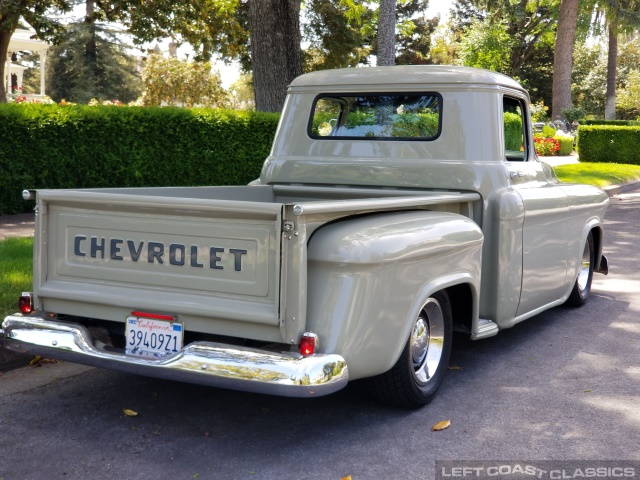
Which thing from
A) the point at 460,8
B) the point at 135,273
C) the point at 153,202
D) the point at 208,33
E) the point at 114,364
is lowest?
the point at 114,364

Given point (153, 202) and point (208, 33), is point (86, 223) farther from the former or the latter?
point (208, 33)

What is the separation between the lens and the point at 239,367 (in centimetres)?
353

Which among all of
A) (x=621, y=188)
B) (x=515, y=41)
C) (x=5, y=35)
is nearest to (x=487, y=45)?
(x=515, y=41)

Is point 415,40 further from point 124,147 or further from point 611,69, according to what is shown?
point 124,147

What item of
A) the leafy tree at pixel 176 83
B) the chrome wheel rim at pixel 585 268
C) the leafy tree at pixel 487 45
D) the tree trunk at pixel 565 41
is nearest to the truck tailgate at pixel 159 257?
the chrome wheel rim at pixel 585 268

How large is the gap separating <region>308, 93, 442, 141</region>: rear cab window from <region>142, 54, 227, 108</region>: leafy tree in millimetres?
39584

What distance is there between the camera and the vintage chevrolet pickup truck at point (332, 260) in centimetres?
361

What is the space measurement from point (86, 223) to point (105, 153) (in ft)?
25.0

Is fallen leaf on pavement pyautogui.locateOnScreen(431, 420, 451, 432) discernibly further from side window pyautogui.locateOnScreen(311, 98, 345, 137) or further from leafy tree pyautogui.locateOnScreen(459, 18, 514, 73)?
leafy tree pyautogui.locateOnScreen(459, 18, 514, 73)

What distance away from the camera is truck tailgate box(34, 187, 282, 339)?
3.63m

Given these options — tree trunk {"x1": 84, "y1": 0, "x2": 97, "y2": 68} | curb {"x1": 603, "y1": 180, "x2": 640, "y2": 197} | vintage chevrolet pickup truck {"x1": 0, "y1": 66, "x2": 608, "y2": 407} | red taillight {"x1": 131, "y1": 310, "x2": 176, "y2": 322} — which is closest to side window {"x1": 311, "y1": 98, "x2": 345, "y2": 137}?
vintage chevrolet pickup truck {"x1": 0, "y1": 66, "x2": 608, "y2": 407}

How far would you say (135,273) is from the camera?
13.1 ft

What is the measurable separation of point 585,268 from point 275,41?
768 centimetres

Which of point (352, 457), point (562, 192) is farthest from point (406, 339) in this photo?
point (562, 192)
